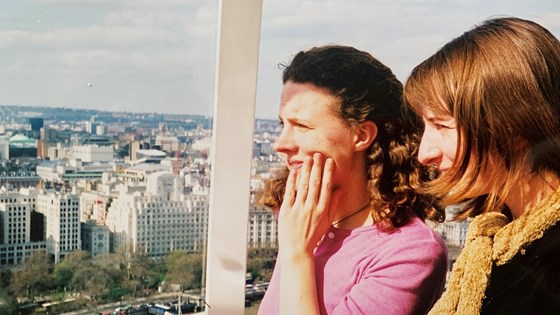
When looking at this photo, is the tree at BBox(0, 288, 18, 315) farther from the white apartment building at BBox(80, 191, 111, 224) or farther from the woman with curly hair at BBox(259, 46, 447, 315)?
the woman with curly hair at BBox(259, 46, 447, 315)

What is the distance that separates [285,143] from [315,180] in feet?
0.38

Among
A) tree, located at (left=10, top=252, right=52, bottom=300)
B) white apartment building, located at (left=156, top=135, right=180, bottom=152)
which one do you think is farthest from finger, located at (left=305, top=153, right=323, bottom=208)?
tree, located at (left=10, top=252, right=52, bottom=300)

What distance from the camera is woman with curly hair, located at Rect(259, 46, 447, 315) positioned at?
5.39ft

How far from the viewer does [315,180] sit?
5.51 ft

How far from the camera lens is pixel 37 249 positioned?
64.2 inches

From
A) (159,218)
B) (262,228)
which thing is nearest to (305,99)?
(262,228)

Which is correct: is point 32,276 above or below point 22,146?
below

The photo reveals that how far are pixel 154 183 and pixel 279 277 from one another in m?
0.35

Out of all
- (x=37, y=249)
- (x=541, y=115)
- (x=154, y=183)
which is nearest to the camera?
(x=541, y=115)

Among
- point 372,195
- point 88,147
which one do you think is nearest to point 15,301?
point 88,147

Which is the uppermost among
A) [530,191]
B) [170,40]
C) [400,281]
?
[170,40]

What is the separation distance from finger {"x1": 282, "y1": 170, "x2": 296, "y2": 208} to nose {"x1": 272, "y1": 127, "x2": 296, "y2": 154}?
0.05 meters

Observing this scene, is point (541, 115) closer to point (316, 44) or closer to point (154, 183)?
point (316, 44)

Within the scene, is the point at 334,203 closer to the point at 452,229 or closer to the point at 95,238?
the point at 452,229
